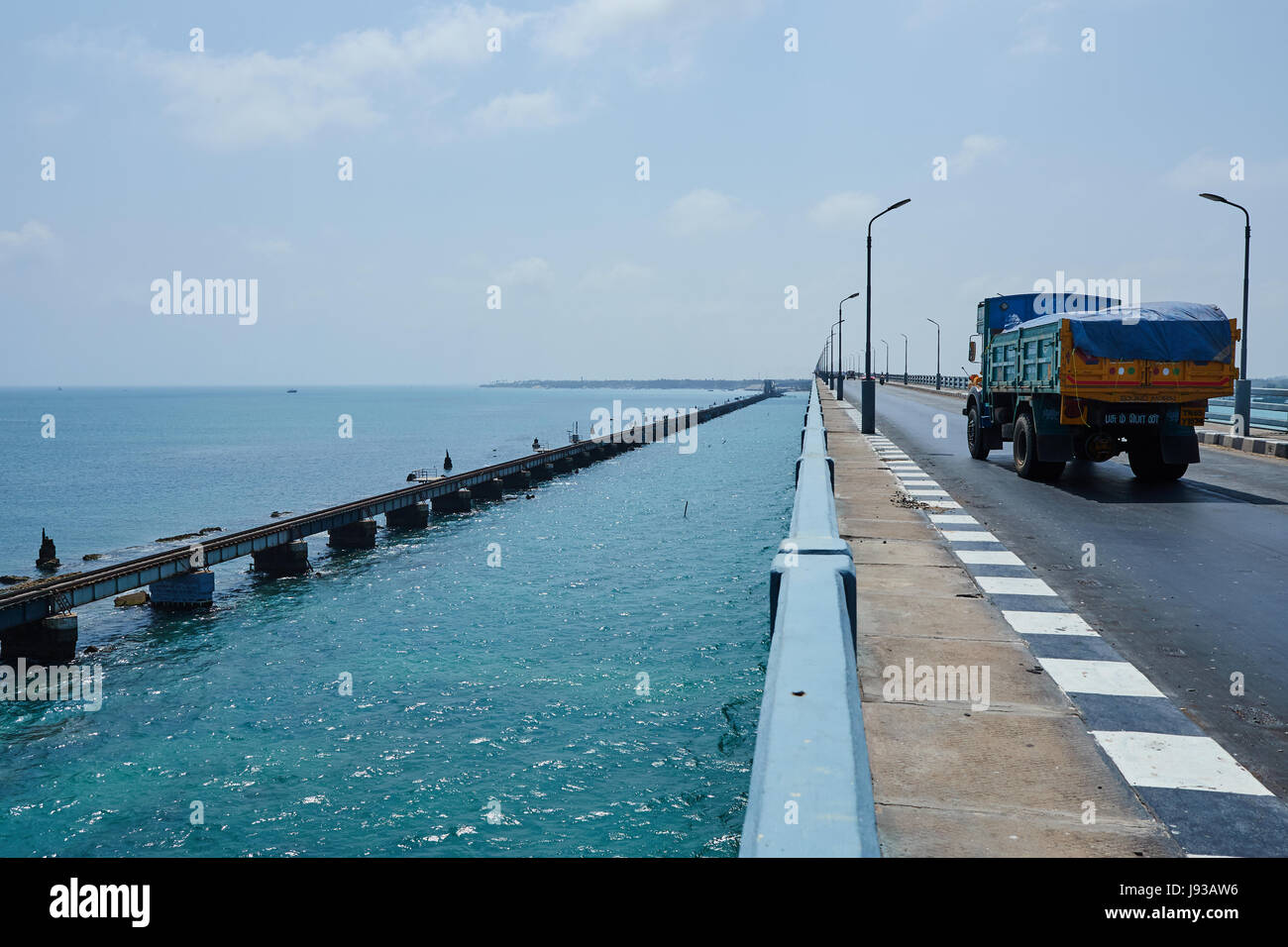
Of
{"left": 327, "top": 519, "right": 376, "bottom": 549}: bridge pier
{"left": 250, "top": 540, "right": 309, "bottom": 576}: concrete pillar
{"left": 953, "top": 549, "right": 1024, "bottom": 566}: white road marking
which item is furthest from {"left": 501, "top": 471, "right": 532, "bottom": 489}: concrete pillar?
{"left": 953, "top": 549, "right": 1024, "bottom": 566}: white road marking

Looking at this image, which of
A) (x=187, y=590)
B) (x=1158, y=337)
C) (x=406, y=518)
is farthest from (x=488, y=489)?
(x=1158, y=337)

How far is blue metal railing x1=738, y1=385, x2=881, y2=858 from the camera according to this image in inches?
109

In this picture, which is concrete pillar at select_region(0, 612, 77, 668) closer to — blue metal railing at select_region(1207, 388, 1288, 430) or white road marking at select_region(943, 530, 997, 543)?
white road marking at select_region(943, 530, 997, 543)

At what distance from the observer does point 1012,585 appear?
9.82m

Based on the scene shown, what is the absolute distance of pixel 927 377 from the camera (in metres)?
129

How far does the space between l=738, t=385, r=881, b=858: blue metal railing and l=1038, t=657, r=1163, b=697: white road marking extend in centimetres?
196

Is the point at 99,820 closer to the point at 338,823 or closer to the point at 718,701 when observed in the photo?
the point at 338,823

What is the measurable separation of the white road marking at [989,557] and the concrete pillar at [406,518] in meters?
30.6

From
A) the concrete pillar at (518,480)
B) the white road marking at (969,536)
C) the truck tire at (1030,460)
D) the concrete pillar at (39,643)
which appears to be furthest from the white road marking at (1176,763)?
the concrete pillar at (518,480)

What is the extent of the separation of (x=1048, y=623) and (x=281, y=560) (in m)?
26.7

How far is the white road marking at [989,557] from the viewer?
36.0 ft

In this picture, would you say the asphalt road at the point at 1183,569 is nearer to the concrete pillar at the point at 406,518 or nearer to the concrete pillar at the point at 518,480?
the concrete pillar at the point at 406,518

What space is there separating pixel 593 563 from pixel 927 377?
110750 millimetres
